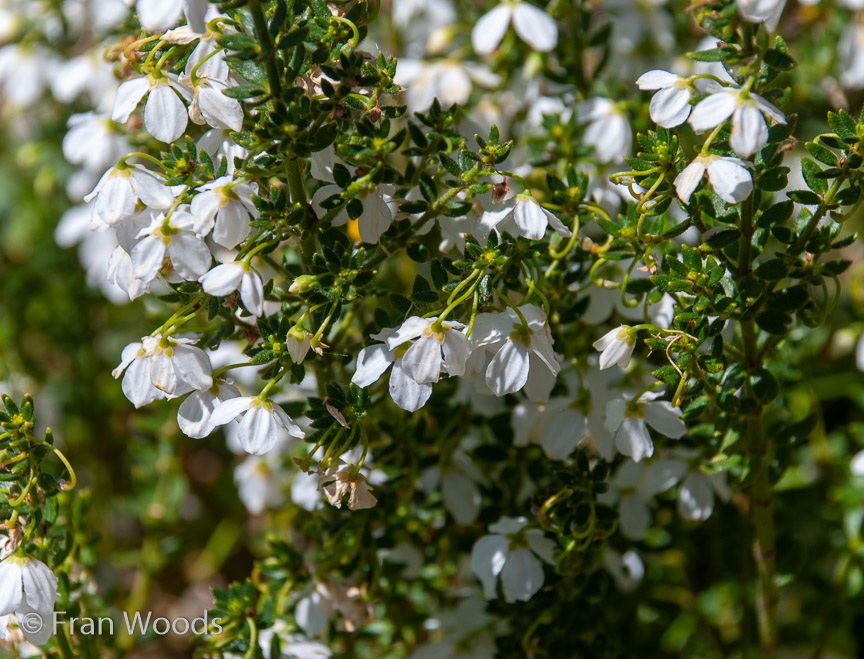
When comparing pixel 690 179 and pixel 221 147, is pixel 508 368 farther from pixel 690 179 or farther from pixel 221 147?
pixel 221 147

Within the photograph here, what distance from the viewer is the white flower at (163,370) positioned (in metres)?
1.03

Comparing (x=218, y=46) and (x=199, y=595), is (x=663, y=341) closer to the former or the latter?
(x=218, y=46)

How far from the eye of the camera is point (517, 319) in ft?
3.51

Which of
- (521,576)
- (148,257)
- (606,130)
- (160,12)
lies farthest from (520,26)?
(521,576)

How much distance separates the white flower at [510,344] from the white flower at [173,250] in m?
0.34

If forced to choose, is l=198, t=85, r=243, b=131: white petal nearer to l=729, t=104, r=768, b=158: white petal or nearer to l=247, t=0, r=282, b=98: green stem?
l=247, t=0, r=282, b=98: green stem

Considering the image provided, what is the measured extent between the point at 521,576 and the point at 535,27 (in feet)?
2.91

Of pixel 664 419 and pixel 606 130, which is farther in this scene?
pixel 606 130

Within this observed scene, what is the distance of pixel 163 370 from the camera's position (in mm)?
1024

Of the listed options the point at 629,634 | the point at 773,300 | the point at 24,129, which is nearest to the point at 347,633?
the point at 629,634

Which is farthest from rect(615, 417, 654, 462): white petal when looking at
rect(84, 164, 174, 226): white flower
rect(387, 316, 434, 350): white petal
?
rect(84, 164, 174, 226): white flower

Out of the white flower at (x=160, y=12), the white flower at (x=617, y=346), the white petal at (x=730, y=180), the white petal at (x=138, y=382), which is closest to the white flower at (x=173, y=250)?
the white petal at (x=138, y=382)

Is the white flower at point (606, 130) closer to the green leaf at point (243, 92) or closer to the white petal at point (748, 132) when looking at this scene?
the white petal at point (748, 132)

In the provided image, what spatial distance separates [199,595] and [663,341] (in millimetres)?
1585
